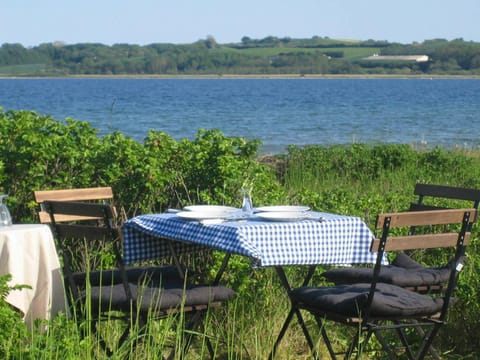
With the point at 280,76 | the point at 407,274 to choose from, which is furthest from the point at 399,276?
the point at 280,76

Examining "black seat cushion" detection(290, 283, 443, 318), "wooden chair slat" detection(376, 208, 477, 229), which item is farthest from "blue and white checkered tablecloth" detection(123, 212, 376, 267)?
"wooden chair slat" detection(376, 208, 477, 229)

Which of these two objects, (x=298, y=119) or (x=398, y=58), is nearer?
(x=298, y=119)

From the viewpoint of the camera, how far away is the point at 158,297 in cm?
466

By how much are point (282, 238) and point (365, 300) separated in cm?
49

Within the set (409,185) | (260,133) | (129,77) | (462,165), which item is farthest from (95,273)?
(129,77)

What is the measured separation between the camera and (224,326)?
596cm

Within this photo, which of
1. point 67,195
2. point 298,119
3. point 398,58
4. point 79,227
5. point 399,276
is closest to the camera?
point 79,227

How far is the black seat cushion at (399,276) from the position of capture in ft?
17.7

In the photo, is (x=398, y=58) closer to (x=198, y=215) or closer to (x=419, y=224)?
(x=198, y=215)

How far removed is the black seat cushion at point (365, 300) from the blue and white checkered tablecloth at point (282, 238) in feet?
0.52

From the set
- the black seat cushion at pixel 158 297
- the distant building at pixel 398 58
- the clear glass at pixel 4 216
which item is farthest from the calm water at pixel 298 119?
the distant building at pixel 398 58

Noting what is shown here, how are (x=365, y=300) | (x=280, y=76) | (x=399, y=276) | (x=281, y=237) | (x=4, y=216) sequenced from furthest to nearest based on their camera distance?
(x=280, y=76)
(x=399, y=276)
(x=4, y=216)
(x=281, y=237)
(x=365, y=300)

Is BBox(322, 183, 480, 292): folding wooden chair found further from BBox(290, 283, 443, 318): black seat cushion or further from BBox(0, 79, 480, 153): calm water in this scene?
BBox(0, 79, 480, 153): calm water

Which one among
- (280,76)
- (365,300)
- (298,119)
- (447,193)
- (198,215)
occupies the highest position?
(198,215)
